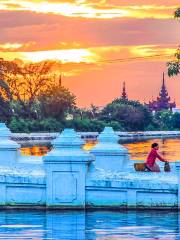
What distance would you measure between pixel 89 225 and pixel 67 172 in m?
2.27

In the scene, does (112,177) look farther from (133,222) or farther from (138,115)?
(138,115)

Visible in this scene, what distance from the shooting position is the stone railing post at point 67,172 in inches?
746

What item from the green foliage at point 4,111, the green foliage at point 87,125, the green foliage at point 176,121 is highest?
the green foliage at point 4,111

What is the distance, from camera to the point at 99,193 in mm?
19000

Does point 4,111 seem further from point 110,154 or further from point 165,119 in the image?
point 110,154

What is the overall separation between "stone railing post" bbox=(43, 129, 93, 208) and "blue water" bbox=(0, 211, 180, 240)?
1.29ft

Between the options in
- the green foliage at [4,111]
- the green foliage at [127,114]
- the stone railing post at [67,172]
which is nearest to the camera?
the stone railing post at [67,172]

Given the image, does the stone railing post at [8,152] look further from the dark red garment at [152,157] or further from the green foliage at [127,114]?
the green foliage at [127,114]

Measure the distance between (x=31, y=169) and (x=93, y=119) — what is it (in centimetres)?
10491

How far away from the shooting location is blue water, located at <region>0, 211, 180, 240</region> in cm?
1547

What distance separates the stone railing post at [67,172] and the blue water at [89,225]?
393mm

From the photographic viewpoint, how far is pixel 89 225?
1691 centimetres

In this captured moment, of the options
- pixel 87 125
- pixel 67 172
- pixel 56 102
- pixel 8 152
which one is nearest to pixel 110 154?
pixel 8 152

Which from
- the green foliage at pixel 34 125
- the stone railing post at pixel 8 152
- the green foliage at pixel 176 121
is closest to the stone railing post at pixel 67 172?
the stone railing post at pixel 8 152
